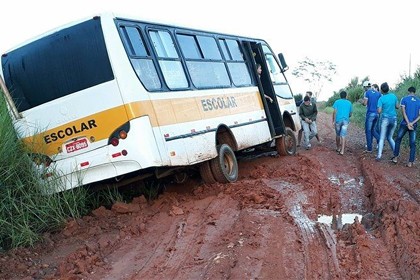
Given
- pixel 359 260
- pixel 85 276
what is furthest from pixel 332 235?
pixel 85 276

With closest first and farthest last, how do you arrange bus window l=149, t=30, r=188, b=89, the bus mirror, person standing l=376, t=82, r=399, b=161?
bus window l=149, t=30, r=188, b=89, person standing l=376, t=82, r=399, b=161, the bus mirror

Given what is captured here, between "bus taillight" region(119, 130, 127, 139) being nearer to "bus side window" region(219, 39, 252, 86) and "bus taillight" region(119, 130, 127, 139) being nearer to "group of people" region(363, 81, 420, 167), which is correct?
"bus side window" region(219, 39, 252, 86)

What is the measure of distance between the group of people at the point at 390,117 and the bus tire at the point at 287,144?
195 centimetres

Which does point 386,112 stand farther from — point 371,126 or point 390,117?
point 371,126

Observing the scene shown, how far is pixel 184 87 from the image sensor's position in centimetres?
798

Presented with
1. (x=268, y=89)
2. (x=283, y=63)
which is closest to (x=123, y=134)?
(x=268, y=89)

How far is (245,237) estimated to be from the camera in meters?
5.54

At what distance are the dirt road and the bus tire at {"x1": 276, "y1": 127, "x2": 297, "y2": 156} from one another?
3494 mm

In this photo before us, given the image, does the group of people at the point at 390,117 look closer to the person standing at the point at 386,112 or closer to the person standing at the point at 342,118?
the person standing at the point at 386,112

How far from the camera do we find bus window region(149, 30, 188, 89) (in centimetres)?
757

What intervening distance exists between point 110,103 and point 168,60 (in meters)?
1.56

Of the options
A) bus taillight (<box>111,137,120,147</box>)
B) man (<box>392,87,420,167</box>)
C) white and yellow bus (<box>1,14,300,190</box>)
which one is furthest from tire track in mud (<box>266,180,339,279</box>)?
man (<box>392,87,420,167</box>)

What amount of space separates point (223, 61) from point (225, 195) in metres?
3.32

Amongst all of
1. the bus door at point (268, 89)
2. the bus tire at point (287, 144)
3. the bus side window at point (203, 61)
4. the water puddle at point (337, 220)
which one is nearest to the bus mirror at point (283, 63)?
the bus door at point (268, 89)
